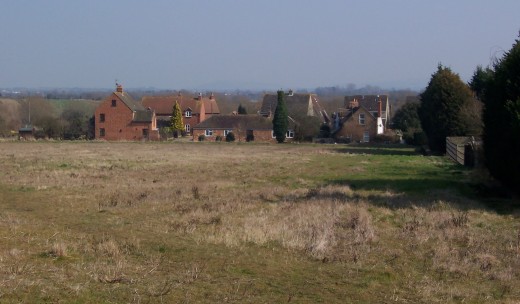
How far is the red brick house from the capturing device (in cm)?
8712

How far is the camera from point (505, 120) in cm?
2155

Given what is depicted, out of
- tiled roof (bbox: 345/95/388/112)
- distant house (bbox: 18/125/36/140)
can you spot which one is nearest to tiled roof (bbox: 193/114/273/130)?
tiled roof (bbox: 345/95/388/112)

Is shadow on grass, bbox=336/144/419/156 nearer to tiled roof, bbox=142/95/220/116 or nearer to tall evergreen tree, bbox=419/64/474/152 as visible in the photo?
tall evergreen tree, bbox=419/64/474/152

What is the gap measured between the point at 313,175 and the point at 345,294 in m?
22.1

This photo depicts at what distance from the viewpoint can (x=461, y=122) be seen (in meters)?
50.6

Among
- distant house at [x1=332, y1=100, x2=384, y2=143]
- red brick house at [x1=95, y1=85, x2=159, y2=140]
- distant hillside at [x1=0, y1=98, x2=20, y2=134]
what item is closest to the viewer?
distant house at [x1=332, y1=100, x2=384, y2=143]

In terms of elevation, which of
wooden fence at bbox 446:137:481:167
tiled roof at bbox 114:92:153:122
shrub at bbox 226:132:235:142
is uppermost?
tiled roof at bbox 114:92:153:122

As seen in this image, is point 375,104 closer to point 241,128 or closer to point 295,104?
point 295,104

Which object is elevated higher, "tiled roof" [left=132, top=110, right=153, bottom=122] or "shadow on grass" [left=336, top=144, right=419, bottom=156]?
"tiled roof" [left=132, top=110, right=153, bottom=122]

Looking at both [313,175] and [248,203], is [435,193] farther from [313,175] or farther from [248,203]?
[313,175]

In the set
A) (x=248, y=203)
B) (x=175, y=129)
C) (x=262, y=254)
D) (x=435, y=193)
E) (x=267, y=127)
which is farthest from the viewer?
(x=175, y=129)

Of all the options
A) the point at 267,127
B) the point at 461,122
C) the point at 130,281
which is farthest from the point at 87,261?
the point at 267,127

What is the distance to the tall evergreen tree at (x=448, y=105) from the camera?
50812 mm

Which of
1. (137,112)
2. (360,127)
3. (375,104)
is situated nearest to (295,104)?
(375,104)
